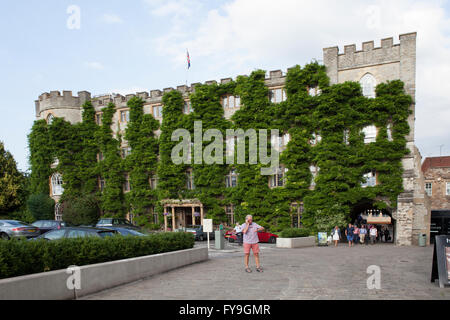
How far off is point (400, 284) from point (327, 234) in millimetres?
16922

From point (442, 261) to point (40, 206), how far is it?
37576 millimetres

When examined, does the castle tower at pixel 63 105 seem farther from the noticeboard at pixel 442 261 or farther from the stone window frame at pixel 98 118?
the noticeboard at pixel 442 261

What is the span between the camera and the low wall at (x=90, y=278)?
6.05 m

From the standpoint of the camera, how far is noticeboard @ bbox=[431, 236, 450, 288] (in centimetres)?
790

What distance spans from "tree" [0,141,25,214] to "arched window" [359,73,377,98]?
36303 millimetres

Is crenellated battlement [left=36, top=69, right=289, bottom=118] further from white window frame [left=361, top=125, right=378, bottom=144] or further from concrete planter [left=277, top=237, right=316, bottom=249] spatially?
concrete planter [left=277, top=237, right=316, bottom=249]

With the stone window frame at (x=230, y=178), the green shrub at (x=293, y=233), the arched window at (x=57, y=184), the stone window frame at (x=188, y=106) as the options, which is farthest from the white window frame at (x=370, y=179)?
the arched window at (x=57, y=184)

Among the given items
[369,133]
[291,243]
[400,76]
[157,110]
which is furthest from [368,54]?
[157,110]

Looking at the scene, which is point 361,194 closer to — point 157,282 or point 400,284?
point 400,284

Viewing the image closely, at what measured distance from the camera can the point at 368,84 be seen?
26406 mm

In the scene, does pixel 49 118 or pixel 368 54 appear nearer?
pixel 368 54

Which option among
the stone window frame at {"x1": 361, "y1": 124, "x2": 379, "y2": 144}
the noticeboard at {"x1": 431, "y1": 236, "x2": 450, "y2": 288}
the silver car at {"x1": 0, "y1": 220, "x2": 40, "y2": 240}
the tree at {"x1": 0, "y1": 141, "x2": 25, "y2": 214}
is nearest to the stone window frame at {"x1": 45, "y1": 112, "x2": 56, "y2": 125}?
the tree at {"x1": 0, "y1": 141, "x2": 25, "y2": 214}

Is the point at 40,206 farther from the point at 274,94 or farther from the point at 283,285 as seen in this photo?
the point at 283,285
